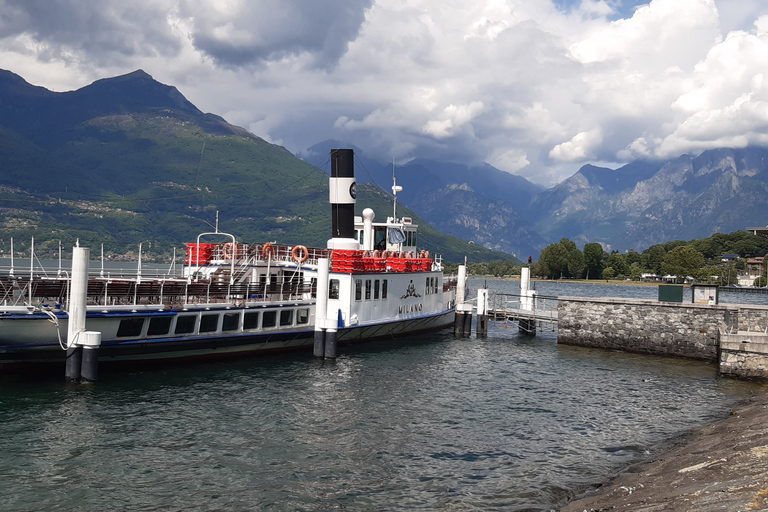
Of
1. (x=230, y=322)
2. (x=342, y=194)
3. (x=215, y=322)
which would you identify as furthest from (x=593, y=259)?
(x=215, y=322)

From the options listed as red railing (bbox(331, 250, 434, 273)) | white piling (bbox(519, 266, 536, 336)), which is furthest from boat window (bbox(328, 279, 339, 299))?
white piling (bbox(519, 266, 536, 336))

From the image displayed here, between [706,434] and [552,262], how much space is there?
551 ft

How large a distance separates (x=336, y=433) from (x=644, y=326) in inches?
974

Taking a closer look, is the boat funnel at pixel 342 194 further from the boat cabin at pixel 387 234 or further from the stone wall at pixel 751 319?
the stone wall at pixel 751 319

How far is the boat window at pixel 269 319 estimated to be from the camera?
32.4m

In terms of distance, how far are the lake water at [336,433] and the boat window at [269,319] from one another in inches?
77.5

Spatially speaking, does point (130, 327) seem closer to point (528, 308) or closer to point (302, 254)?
point (302, 254)

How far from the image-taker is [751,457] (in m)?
13.9

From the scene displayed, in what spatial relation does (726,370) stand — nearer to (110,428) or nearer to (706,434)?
(706,434)

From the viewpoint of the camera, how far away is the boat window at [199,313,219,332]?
29531 millimetres

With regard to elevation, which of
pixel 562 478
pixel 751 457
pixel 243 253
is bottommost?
pixel 562 478

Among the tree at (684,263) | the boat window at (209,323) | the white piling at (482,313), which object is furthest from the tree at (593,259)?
the boat window at (209,323)

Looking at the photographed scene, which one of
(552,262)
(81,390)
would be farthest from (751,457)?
(552,262)

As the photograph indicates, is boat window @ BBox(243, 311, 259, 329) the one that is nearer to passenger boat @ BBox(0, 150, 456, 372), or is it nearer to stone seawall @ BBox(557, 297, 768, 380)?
passenger boat @ BBox(0, 150, 456, 372)
